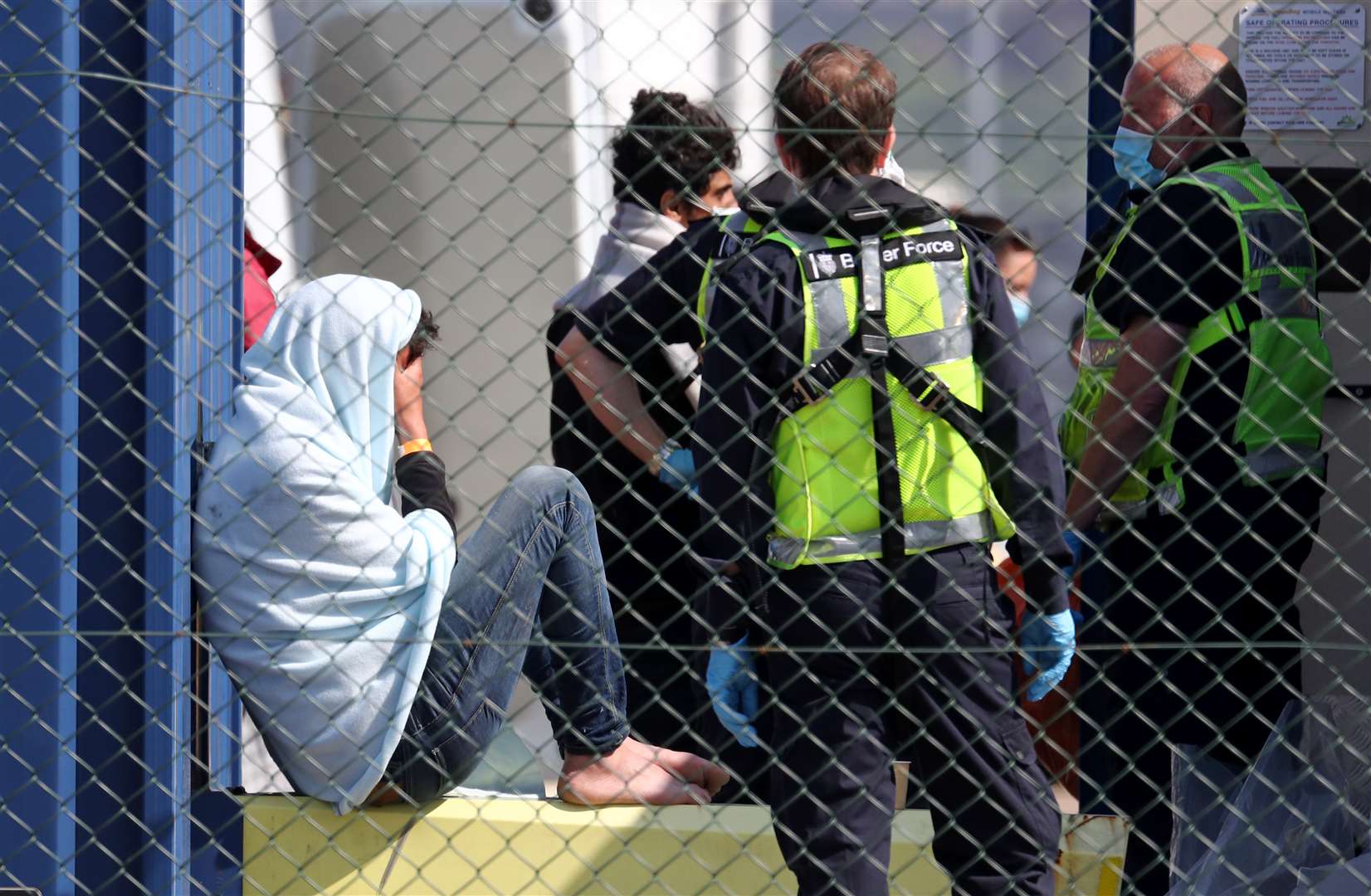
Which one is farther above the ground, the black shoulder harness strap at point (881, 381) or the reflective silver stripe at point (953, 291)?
the reflective silver stripe at point (953, 291)

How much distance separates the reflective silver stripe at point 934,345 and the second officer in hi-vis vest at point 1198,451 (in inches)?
14.0

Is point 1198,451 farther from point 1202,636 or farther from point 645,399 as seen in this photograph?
point 645,399

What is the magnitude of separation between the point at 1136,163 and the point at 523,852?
6.38ft

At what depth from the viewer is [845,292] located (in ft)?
8.32

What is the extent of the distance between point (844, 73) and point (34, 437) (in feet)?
5.44

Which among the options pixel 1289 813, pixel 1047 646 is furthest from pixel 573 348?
pixel 1289 813

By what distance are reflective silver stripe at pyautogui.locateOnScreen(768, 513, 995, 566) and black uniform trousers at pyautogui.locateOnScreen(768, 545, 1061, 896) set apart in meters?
0.02

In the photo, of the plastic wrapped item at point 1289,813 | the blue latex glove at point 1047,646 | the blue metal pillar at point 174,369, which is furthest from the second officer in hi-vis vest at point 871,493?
the blue metal pillar at point 174,369

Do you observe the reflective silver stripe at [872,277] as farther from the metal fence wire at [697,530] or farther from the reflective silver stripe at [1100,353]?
the reflective silver stripe at [1100,353]

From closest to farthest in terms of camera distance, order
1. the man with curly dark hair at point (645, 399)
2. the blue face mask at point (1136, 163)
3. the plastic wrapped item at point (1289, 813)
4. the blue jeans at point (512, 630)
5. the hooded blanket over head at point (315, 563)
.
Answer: the plastic wrapped item at point (1289, 813), the hooded blanket over head at point (315, 563), the blue jeans at point (512, 630), the blue face mask at point (1136, 163), the man with curly dark hair at point (645, 399)

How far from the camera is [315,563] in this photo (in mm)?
2877

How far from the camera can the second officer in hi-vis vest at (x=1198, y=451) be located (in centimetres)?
276

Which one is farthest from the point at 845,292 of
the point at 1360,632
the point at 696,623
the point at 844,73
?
the point at 1360,632

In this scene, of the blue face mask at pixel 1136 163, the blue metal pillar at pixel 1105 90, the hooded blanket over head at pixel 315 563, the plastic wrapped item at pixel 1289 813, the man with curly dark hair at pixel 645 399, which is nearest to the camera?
the plastic wrapped item at pixel 1289 813
